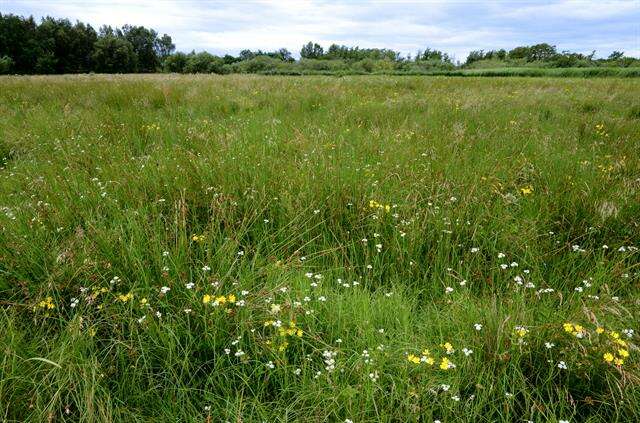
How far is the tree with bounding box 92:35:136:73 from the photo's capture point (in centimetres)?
7244

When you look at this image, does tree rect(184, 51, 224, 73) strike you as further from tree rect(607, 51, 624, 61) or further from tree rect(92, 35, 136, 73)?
tree rect(607, 51, 624, 61)

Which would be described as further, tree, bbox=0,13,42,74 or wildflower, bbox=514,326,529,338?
tree, bbox=0,13,42,74

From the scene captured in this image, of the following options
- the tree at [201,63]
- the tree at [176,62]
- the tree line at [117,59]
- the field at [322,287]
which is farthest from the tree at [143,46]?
the field at [322,287]

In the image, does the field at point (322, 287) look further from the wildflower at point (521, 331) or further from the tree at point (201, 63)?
the tree at point (201, 63)

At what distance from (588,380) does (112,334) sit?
99.8 inches

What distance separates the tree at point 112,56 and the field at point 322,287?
83.3 metres

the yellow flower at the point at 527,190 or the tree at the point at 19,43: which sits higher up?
the tree at the point at 19,43

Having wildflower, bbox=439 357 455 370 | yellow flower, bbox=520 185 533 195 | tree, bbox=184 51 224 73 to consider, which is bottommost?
wildflower, bbox=439 357 455 370

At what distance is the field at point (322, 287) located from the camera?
1.79 metres

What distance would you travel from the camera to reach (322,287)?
8.66 feet

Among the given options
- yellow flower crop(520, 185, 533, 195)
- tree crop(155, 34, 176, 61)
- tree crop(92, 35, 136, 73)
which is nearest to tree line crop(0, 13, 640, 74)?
tree crop(92, 35, 136, 73)

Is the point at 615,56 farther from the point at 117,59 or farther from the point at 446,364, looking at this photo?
the point at 117,59

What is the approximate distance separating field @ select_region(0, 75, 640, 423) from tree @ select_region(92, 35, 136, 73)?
273 feet

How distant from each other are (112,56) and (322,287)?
88905mm
